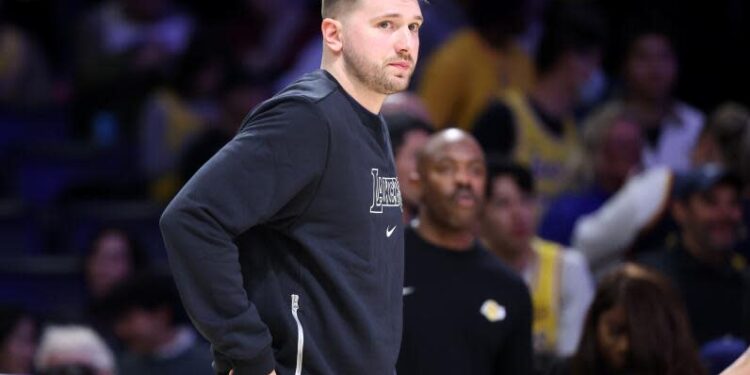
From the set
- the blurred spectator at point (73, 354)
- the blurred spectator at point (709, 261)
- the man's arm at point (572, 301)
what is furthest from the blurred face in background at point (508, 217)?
the blurred spectator at point (73, 354)

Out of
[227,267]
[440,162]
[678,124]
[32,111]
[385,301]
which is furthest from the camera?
[32,111]

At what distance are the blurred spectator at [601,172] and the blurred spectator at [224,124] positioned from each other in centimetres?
178

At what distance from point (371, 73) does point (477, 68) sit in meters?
4.54

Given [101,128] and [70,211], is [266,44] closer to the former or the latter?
[101,128]

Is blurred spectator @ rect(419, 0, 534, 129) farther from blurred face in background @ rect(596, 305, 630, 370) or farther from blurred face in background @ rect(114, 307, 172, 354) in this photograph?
blurred face in background @ rect(596, 305, 630, 370)

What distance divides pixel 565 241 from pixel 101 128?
11.0ft

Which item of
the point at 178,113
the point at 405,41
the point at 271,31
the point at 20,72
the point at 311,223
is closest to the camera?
the point at 311,223

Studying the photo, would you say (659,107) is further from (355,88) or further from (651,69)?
(355,88)

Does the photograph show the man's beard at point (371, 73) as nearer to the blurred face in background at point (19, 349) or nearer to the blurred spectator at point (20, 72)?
the blurred face in background at point (19, 349)

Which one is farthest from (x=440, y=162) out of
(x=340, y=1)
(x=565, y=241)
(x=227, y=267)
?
(x=565, y=241)

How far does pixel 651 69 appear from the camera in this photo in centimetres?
746

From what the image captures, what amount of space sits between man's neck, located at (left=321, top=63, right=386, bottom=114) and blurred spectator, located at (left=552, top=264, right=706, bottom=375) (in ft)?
6.08

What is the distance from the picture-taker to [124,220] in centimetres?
754

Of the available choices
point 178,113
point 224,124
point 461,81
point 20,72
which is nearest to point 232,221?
point 461,81
